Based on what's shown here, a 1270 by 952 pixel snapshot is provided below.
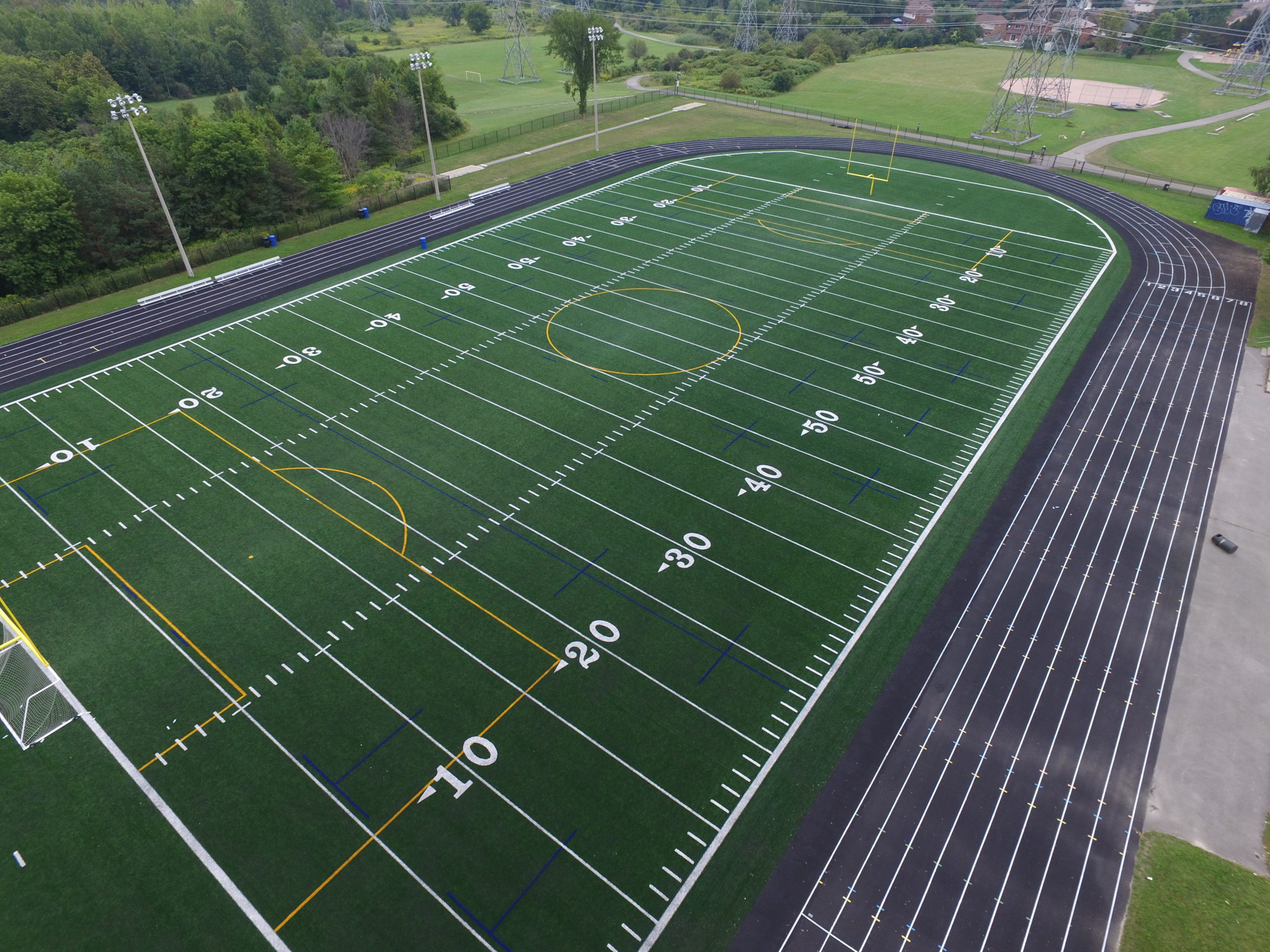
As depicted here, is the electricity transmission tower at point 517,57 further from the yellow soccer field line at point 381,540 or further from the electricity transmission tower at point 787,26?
the yellow soccer field line at point 381,540

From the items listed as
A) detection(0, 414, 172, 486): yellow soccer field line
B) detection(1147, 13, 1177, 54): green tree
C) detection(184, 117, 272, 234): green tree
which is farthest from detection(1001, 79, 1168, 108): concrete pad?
detection(0, 414, 172, 486): yellow soccer field line

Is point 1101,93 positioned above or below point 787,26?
below

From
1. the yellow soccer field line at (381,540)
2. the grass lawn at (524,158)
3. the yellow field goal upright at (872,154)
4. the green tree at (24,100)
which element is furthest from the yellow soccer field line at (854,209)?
the green tree at (24,100)

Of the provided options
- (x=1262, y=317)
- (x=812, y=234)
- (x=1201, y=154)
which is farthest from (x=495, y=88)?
(x=1262, y=317)

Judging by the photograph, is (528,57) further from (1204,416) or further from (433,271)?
(1204,416)

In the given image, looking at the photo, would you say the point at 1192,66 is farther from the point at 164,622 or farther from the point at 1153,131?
the point at 164,622

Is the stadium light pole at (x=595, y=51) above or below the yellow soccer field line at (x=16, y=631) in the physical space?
above
